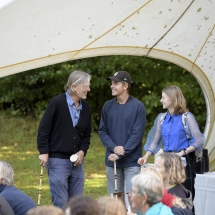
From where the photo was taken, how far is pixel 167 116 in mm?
6938

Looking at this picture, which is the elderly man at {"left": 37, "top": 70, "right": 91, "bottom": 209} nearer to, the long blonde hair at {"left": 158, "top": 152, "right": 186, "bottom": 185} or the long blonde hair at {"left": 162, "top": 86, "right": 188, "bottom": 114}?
the long blonde hair at {"left": 162, "top": 86, "right": 188, "bottom": 114}

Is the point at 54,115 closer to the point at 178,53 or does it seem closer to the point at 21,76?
the point at 178,53

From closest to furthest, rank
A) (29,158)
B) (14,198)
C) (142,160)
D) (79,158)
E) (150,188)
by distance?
(150,188) → (14,198) → (79,158) → (142,160) → (29,158)

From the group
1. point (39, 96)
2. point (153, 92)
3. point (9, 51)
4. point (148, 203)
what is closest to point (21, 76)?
point (39, 96)

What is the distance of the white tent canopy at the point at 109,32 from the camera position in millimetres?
6727

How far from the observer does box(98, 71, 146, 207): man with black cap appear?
702 centimetres

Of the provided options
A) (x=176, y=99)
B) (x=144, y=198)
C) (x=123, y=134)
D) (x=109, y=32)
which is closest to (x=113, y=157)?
(x=123, y=134)

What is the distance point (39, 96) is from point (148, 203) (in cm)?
1548

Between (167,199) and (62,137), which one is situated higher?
(62,137)

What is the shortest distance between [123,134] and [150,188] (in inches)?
104

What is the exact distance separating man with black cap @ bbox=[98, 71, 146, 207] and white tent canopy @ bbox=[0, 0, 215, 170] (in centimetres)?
73

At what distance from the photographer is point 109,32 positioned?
771 cm

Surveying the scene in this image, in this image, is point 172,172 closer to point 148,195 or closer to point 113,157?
point 148,195

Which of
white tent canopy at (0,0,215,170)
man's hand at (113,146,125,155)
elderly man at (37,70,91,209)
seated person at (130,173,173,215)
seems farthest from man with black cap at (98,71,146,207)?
seated person at (130,173,173,215)
